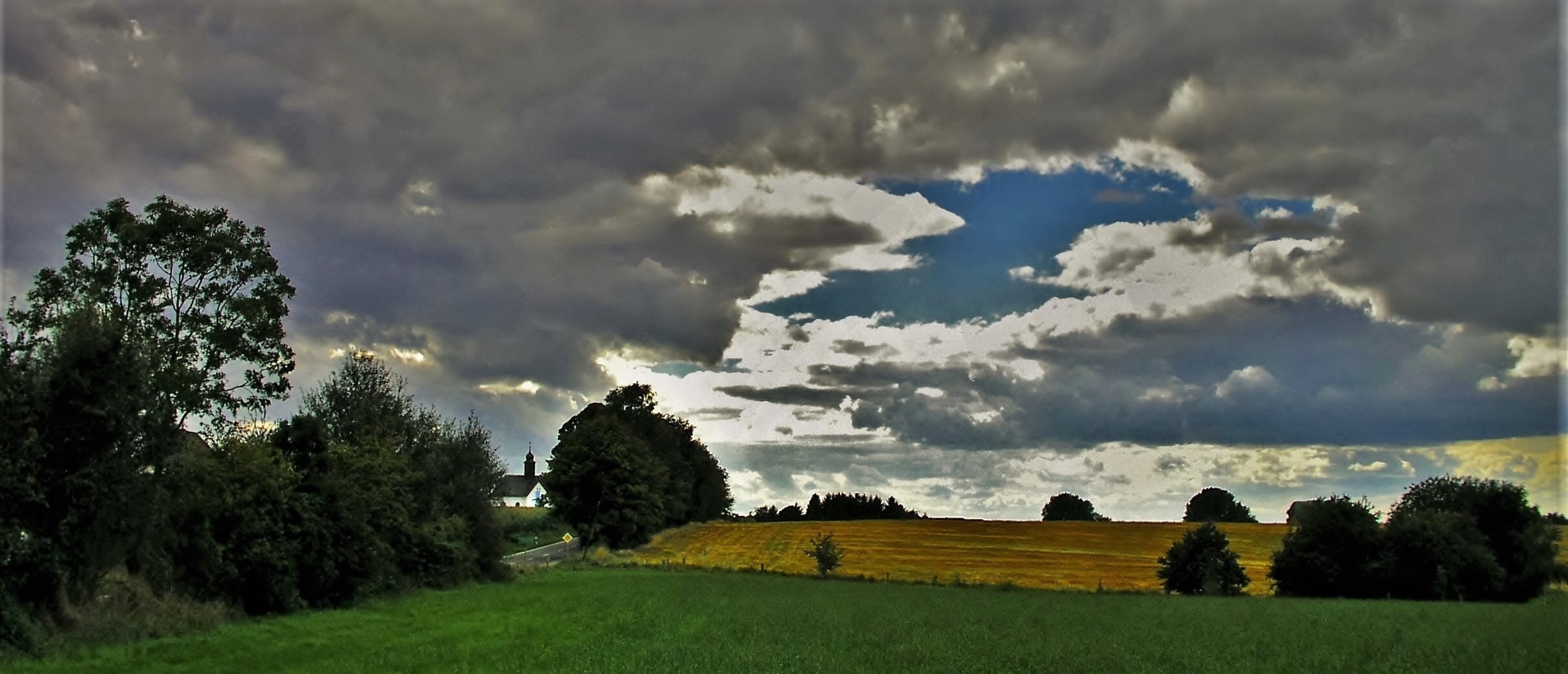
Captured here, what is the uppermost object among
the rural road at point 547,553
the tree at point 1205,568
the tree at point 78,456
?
the tree at point 78,456

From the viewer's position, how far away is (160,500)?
27.1m

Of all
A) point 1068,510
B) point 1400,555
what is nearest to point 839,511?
point 1068,510

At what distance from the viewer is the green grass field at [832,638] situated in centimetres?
2288

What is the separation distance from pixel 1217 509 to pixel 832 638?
10089 cm

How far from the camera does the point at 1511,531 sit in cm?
6581

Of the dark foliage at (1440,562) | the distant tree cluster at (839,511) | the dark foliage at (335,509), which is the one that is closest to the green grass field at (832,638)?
the dark foliage at (335,509)

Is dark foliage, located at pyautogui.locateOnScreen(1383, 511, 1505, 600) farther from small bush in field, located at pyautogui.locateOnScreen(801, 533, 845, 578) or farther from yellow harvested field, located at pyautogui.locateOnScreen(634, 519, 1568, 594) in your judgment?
small bush in field, located at pyautogui.locateOnScreen(801, 533, 845, 578)

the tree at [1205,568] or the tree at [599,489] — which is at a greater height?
the tree at [599,489]

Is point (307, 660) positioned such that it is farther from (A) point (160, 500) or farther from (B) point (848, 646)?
(B) point (848, 646)

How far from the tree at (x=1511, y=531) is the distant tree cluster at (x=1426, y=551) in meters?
0.04

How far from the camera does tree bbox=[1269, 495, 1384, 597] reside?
212 ft

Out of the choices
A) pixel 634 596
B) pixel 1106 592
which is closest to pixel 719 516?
pixel 1106 592

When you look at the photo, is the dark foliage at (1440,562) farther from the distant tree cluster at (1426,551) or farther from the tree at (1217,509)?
the tree at (1217,509)

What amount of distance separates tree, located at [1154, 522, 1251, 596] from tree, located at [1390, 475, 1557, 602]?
34.4 feet
